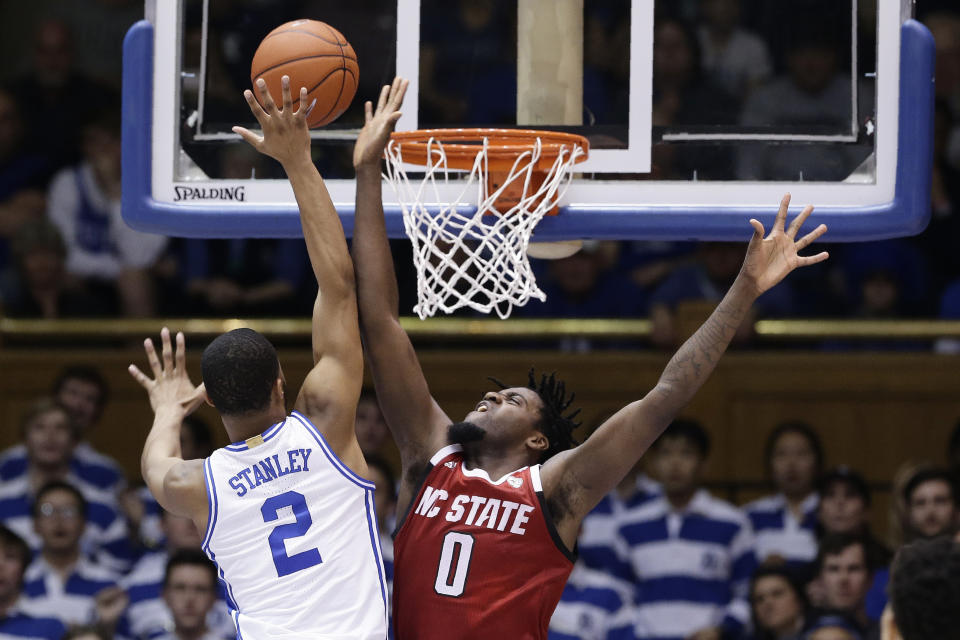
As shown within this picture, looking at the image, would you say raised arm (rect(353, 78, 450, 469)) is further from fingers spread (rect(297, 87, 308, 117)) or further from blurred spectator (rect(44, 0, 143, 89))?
blurred spectator (rect(44, 0, 143, 89))

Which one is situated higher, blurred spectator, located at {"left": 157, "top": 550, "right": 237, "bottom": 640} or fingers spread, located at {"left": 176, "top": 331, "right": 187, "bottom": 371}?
fingers spread, located at {"left": 176, "top": 331, "right": 187, "bottom": 371}

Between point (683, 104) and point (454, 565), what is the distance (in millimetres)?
1607

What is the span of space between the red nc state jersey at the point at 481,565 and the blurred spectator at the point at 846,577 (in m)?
2.46

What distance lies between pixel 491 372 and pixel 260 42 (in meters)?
3.41

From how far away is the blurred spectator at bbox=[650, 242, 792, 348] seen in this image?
23.8 feet

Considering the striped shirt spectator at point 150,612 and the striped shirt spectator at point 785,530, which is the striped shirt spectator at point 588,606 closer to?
the striped shirt spectator at point 785,530

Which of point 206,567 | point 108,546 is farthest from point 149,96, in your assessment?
point 108,546

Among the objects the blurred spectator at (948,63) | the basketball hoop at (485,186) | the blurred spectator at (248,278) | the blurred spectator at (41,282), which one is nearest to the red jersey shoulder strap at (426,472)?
the basketball hoop at (485,186)

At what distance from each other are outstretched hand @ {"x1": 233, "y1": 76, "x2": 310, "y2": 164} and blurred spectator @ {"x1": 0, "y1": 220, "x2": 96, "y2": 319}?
4128 millimetres

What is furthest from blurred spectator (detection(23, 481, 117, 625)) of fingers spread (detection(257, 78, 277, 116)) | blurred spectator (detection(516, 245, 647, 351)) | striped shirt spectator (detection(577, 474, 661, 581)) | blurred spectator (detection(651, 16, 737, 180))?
blurred spectator (detection(651, 16, 737, 180))

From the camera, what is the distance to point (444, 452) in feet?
13.1

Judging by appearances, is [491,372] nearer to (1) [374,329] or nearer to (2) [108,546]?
(2) [108,546]

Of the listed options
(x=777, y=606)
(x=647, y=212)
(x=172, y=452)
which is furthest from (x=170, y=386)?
(x=777, y=606)

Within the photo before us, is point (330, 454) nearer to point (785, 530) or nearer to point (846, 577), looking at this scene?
point (846, 577)
